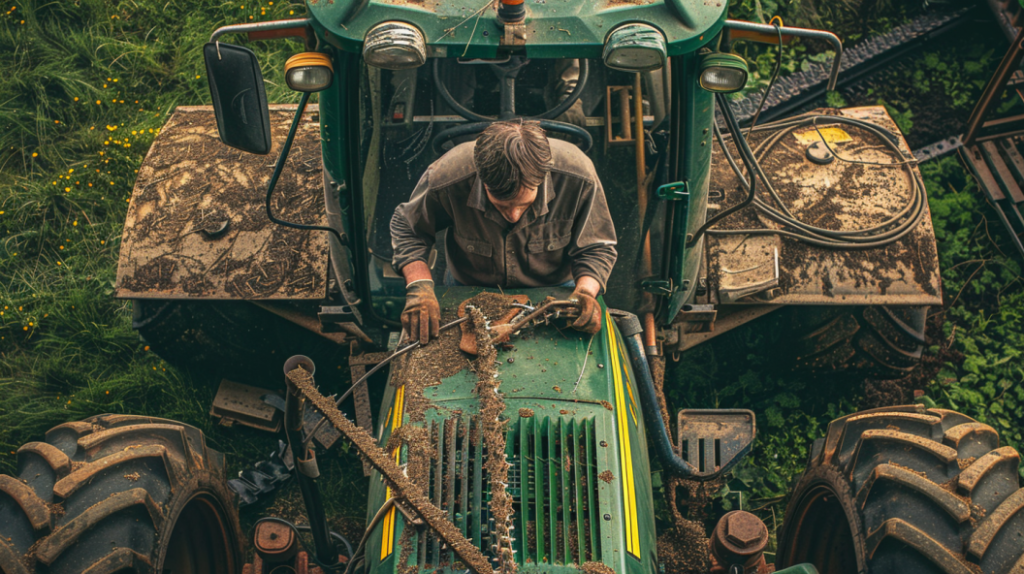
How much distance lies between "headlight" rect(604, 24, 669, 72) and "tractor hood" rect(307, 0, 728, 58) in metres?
0.07

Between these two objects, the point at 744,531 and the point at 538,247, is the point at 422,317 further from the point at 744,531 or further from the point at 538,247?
the point at 744,531

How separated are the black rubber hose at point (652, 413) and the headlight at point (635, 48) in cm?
109

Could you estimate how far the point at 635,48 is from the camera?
2.55 metres

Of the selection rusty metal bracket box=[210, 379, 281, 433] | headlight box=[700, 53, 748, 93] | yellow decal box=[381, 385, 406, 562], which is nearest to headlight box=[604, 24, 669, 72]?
headlight box=[700, 53, 748, 93]

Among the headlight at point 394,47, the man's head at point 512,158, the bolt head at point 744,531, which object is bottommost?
the bolt head at point 744,531

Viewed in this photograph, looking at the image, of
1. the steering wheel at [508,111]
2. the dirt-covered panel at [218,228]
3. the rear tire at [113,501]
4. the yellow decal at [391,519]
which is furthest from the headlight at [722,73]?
the rear tire at [113,501]

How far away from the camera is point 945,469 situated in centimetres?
287

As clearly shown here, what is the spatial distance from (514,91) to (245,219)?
1.31 meters

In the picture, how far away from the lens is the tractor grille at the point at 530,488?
7.86ft

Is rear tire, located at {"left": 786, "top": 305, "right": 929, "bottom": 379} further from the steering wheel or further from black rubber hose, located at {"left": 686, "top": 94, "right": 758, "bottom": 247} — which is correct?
the steering wheel

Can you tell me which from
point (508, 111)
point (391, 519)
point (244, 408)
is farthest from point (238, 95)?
point (244, 408)

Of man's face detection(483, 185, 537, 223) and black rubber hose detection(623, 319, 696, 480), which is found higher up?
man's face detection(483, 185, 537, 223)

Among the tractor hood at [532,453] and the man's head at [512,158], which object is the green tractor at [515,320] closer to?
the tractor hood at [532,453]

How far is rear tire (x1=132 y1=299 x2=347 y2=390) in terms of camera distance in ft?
12.9
